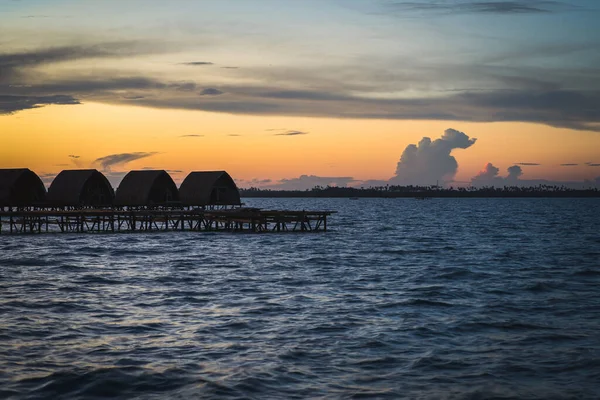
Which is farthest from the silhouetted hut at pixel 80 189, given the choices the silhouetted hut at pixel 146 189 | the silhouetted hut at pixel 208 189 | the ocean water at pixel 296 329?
the ocean water at pixel 296 329

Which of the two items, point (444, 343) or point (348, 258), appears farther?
point (348, 258)

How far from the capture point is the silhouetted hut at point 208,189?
74688 millimetres

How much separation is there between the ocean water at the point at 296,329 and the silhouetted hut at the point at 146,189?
109 ft

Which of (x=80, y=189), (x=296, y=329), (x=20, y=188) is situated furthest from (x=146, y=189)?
(x=296, y=329)

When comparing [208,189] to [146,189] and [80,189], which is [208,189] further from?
[80,189]

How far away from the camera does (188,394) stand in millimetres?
13578

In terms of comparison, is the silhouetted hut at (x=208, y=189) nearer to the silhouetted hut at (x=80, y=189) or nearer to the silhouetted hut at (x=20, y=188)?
the silhouetted hut at (x=80, y=189)

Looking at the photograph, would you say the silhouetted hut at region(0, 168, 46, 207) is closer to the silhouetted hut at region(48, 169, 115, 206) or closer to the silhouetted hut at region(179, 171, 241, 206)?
the silhouetted hut at region(48, 169, 115, 206)

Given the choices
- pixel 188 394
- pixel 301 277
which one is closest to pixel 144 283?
pixel 301 277

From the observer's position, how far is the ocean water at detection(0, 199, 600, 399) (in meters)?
14.3

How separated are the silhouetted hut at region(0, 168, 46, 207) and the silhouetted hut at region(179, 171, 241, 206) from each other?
15.0 meters

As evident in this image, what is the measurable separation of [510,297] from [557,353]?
31.7 ft

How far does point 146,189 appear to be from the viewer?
72500mm

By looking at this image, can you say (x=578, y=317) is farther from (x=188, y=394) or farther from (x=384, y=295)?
(x=188, y=394)
